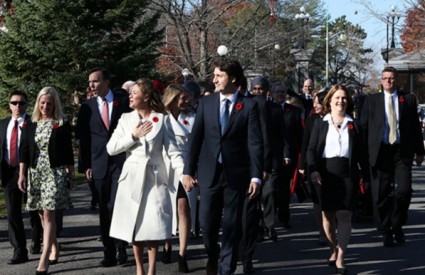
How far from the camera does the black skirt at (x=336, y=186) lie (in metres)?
9.02

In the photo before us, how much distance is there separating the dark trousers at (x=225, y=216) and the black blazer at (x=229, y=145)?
0.18 feet

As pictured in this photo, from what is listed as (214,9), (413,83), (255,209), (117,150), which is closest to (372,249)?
(255,209)

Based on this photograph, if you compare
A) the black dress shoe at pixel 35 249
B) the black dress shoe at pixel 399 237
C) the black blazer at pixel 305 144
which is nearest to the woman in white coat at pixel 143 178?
the black blazer at pixel 305 144

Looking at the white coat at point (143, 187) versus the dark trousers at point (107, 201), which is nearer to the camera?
the white coat at point (143, 187)

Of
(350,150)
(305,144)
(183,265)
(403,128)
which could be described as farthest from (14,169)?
(403,128)

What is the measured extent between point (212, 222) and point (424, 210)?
24.6ft

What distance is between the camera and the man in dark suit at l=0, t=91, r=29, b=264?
32.1ft

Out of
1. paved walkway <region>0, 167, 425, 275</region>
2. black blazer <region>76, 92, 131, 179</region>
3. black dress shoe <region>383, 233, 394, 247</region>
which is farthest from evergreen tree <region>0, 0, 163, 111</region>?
black blazer <region>76, 92, 131, 179</region>

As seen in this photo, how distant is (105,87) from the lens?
31.9ft

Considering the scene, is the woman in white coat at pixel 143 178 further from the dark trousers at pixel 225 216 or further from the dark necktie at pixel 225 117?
the dark necktie at pixel 225 117

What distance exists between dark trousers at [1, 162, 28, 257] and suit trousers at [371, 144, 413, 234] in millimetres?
4345

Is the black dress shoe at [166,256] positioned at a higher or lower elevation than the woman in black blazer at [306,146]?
lower

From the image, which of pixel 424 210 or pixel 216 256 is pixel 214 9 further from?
pixel 216 256

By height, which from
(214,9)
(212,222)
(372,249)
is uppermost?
(214,9)
